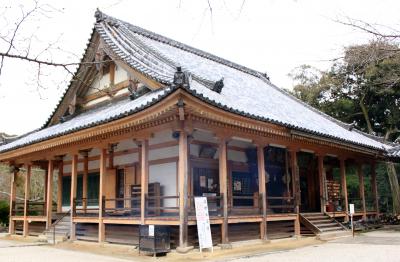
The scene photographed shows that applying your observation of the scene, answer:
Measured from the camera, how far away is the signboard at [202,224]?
1102cm

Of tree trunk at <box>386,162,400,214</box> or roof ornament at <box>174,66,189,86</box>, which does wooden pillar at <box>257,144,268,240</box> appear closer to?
roof ornament at <box>174,66,189,86</box>

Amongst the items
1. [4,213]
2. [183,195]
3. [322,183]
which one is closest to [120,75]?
[183,195]

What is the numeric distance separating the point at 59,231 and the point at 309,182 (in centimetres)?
1151

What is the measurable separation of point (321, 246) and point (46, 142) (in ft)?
34.6

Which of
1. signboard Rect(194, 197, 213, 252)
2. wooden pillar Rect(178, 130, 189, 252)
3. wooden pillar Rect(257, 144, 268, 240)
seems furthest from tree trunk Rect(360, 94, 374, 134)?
signboard Rect(194, 197, 213, 252)

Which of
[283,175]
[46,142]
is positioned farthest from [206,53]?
[46,142]

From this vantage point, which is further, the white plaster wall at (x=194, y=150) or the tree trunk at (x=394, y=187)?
the tree trunk at (x=394, y=187)

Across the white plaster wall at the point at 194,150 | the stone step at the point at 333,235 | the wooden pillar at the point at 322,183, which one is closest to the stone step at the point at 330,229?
the stone step at the point at 333,235

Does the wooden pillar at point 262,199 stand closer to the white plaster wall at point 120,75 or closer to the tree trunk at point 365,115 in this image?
the white plaster wall at point 120,75

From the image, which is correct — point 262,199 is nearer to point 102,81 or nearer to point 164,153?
point 164,153

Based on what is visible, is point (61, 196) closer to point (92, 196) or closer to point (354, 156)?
point (92, 196)

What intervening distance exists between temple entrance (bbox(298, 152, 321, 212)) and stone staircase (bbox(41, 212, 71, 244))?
10664 millimetres

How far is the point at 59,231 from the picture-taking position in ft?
54.4

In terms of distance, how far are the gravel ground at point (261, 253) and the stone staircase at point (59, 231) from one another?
1161mm
